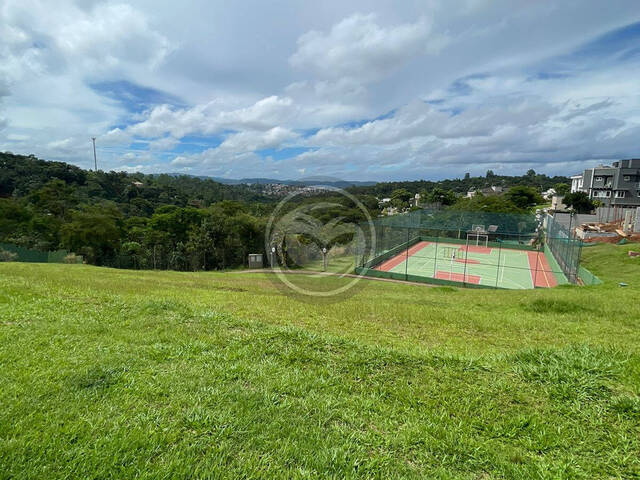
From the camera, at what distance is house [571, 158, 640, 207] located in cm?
5072

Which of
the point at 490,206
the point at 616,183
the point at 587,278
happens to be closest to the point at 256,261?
the point at 587,278

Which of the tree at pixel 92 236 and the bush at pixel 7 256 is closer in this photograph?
the bush at pixel 7 256

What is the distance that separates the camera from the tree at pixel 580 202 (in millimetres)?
47406

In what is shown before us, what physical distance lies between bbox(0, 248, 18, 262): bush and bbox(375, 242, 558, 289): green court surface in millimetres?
22505

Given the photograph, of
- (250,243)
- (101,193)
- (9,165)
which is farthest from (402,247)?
(9,165)

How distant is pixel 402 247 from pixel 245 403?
89.6ft

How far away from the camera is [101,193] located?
5031cm

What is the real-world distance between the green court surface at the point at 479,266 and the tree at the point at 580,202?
25.1 metres

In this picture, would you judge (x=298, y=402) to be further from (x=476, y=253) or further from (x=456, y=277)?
(x=476, y=253)

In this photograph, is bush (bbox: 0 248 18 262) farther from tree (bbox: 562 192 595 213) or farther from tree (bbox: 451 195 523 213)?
tree (bbox: 562 192 595 213)

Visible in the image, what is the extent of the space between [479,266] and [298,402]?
2624 cm

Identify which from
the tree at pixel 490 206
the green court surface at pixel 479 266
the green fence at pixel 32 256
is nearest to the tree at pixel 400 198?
the tree at pixel 490 206

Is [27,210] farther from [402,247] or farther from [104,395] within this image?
[104,395]

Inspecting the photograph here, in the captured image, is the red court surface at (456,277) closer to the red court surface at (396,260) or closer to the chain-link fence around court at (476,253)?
the chain-link fence around court at (476,253)
